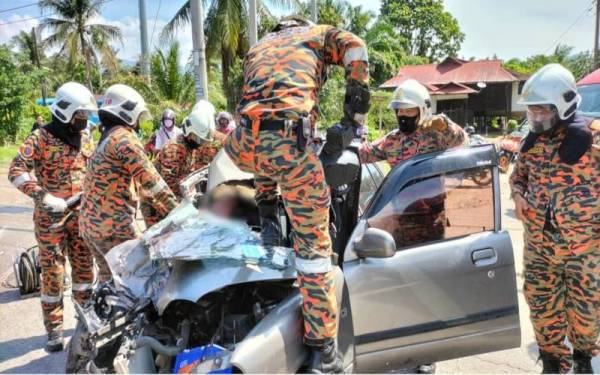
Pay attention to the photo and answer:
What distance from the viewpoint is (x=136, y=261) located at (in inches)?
108

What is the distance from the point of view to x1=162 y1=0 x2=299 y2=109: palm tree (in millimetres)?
18969

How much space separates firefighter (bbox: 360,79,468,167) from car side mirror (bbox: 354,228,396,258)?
137 cm

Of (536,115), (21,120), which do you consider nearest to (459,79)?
(21,120)

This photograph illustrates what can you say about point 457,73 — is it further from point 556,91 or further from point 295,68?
point 295,68

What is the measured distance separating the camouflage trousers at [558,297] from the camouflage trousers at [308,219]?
60.4 inches

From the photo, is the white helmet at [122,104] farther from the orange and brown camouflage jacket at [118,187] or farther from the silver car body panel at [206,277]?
the silver car body panel at [206,277]

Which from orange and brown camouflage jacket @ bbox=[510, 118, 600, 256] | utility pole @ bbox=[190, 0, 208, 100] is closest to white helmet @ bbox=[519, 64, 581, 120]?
orange and brown camouflage jacket @ bbox=[510, 118, 600, 256]

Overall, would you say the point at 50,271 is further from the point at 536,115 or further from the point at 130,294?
the point at 536,115

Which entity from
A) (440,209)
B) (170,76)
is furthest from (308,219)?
(170,76)

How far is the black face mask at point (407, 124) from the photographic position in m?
3.98

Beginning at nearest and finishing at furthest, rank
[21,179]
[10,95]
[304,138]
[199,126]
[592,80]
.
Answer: [304,138], [21,179], [199,126], [592,80], [10,95]

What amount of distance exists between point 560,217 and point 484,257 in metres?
0.54

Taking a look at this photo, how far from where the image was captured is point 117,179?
354cm

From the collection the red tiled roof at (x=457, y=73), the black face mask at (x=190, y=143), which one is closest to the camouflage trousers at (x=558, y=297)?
the black face mask at (x=190, y=143)
